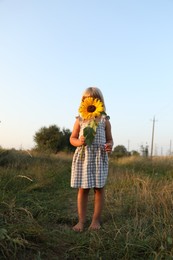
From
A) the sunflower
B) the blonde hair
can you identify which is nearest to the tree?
the blonde hair

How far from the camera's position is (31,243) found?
2.50 m

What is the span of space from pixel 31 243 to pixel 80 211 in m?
1.18

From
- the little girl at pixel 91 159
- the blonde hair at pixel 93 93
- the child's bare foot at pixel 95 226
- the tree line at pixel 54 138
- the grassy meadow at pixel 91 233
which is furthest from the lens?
the tree line at pixel 54 138

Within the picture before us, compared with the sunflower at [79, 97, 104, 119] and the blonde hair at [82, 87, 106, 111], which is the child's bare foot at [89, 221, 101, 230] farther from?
the blonde hair at [82, 87, 106, 111]

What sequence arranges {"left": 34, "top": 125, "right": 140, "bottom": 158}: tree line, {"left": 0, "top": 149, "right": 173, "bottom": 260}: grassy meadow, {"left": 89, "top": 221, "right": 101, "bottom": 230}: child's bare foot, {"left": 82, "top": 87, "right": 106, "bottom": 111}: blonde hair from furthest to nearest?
{"left": 34, "top": 125, "right": 140, "bottom": 158}: tree line
{"left": 82, "top": 87, "right": 106, "bottom": 111}: blonde hair
{"left": 89, "top": 221, "right": 101, "bottom": 230}: child's bare foot
{"left": 0, "top": 149, "right": 173, "bottom": 260}: grassy meadow

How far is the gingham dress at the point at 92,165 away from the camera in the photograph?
3.52 m

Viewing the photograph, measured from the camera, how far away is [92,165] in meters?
3.57

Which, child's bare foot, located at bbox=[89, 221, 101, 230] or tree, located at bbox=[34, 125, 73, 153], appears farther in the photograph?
tree, located at bbox=[34, 125, 73, 153]

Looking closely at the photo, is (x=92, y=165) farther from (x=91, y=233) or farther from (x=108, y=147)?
(x=91, y=233)

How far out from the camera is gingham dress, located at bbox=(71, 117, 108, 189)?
3518 millimetres

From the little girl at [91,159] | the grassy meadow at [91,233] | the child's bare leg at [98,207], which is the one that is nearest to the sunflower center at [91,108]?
the little girl at [91,159]

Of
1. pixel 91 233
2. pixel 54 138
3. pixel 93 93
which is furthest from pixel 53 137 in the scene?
pixel 91 233

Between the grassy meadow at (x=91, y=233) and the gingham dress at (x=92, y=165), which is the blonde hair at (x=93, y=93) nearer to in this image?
the gingham dress at (x=92, y=165)

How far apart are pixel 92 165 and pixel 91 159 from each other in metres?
0.06
